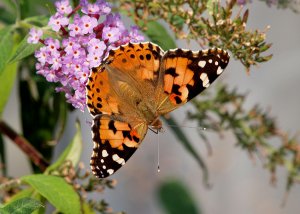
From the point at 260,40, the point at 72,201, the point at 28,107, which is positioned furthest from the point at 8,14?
the point at 260,40

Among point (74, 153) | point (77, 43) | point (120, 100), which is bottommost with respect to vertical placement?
point (74, 153)

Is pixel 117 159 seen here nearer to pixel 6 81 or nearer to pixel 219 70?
pixel 219 70

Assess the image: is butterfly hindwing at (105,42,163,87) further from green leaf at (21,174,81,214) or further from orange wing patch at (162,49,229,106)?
green leaf at (21,174,81,214)

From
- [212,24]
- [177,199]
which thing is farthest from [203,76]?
[177,199]

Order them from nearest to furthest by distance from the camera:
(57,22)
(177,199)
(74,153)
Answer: (57,22), (74,153), (177,199)

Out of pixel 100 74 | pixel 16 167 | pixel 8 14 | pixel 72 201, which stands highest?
pixel 8 14

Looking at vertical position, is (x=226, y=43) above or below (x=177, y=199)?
above

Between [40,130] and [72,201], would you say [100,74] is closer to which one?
[72,201]
